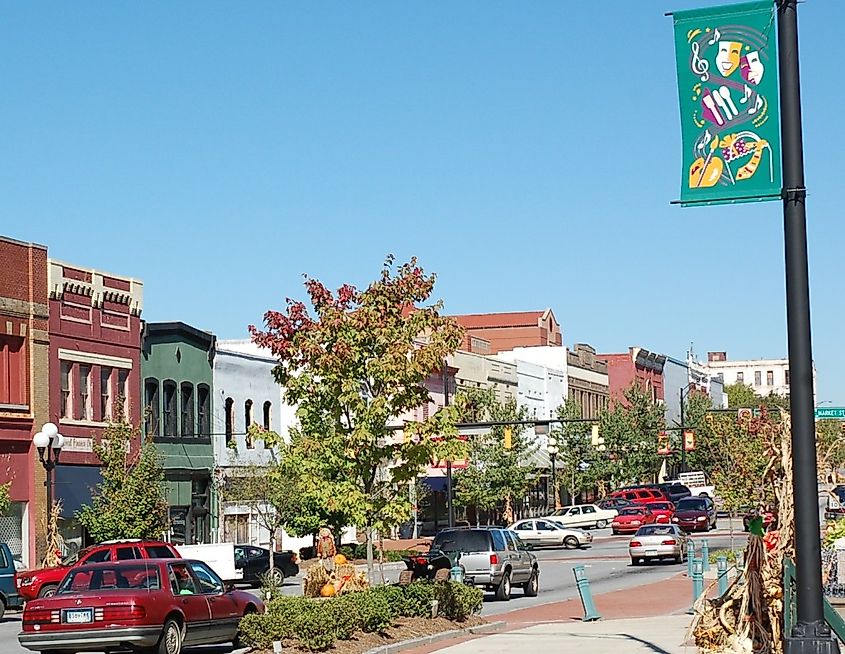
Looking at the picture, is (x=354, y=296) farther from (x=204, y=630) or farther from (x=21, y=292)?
(x=21, y=292)

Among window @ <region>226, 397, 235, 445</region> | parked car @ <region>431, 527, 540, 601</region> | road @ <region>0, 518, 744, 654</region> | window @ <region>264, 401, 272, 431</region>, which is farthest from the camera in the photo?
window @ <region>264, 401, 272, 431</region>

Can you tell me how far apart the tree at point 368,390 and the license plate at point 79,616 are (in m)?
4.52

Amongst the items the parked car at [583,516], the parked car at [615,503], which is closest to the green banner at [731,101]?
the parked car at [583,516]

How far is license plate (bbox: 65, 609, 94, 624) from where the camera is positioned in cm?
1900

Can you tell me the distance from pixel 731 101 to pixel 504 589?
23.7m

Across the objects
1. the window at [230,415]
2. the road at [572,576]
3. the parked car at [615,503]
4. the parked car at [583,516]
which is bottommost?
the road at [572,576]

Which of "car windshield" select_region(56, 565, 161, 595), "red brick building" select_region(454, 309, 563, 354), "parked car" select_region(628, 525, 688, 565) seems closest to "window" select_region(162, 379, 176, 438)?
"parked car" select_region(628, 525, 688, 565)

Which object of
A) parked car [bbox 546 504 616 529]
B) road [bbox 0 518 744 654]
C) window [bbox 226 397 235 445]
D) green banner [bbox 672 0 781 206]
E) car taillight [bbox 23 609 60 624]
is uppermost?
green banner [bbox 672 0 781 206]

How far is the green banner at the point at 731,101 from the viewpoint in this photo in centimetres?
1174

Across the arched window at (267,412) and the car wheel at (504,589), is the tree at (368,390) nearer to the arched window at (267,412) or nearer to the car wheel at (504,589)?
the car wheel at (504,589)

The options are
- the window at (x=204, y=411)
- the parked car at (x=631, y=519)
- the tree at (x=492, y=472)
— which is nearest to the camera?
the window at (x=204, y=411)

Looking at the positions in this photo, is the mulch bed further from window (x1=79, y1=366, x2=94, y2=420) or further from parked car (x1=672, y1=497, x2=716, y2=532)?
parked car (x1=672, y1=497, x2=716, y2=532)

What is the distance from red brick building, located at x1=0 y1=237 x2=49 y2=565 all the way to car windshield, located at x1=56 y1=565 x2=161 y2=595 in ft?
79.5

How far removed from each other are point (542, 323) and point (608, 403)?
9458 mm
